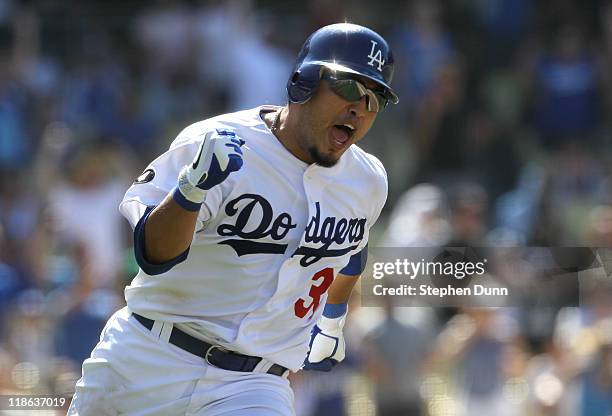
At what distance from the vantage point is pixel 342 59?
412 centimetres

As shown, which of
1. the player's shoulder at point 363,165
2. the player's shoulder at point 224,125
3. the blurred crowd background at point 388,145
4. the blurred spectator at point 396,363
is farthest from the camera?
the blurred crowd background at point 388,145

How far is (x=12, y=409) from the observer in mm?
6062

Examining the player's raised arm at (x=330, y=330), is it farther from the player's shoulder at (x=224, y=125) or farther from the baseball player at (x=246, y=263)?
the player's shoulder at (x=224, y=125)

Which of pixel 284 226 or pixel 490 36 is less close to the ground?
pixel 490 36

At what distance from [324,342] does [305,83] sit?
3.85 feet

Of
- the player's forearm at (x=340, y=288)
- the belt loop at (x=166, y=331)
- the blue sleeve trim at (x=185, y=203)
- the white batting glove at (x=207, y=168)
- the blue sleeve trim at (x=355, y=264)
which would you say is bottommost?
the belt loop at (x=166, y=331)

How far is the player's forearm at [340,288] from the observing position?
470cm

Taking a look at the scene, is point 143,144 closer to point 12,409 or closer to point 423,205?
point 423,205

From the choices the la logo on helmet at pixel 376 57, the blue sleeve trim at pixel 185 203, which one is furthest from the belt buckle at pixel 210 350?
the la logo on helmet at pixel 376 57

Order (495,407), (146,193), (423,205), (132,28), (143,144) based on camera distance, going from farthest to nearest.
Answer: (132,28) < (143,144) < (423,205) < (495,407) < (146,193)

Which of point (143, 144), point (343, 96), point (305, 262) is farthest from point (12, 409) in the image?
point (143, 144)

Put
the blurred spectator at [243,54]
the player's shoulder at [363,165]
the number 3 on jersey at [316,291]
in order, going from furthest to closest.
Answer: the blurred spectator at [243,54], the player's shoulder at [363,165], the number 3 on jersey at [316,291]

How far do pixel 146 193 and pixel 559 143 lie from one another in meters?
7.40

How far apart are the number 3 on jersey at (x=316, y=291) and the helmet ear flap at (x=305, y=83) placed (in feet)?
2.14
